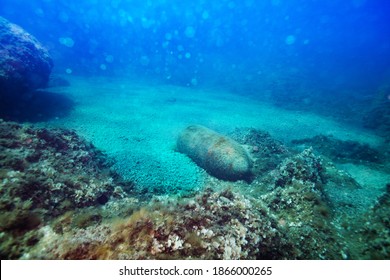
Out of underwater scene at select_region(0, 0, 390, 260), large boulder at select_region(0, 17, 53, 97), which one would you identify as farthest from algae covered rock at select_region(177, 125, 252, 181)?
large boulder at select_region(0, 17, 53, 97)

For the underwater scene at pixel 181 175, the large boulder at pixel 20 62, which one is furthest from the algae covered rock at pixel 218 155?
the large boulder at pixel 20 62

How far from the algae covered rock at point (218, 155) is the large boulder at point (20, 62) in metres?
8.13

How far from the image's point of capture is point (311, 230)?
3.67 m

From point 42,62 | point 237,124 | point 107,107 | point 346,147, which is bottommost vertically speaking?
point 346,147

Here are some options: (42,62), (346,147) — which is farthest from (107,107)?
(346,147)

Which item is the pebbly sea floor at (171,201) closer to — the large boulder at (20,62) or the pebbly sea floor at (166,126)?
the pebbly sea floor at (166,126)

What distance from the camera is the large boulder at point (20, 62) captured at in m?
9.45

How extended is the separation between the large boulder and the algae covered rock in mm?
8134

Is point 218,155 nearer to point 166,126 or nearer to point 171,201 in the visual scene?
point 171,201

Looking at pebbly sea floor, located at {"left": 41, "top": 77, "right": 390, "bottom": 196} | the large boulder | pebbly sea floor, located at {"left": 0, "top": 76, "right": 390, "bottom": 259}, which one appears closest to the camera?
pebbly sea floor, located at {"left": 0, "top": 76, "right": 390, "bottom": 259}

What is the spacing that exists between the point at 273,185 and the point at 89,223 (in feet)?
13.7

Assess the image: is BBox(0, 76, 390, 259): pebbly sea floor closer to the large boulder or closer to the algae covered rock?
the algae covered rock

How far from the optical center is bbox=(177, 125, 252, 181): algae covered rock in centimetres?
649
